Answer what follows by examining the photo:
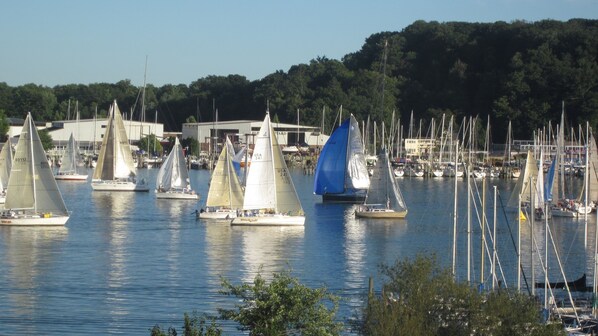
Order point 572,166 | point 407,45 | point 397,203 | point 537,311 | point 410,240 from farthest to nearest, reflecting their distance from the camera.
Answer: point 407,45
point 572,166
point 397,203
point 410,240
point 537,311

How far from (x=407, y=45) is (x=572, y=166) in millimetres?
53418

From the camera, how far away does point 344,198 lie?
60.0 metres

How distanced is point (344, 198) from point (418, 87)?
232ft

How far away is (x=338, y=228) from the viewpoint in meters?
49.2

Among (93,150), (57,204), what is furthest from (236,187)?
(93,150)

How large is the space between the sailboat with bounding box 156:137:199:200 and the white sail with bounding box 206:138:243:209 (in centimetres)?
1186

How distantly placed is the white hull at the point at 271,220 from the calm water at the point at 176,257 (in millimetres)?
313

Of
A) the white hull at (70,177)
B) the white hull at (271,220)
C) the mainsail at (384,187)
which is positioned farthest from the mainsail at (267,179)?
the white hull at (70,177)

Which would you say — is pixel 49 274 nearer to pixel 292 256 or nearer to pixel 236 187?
pixel 292 256

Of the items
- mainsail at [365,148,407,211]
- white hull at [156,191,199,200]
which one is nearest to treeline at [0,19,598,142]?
white hull at [156,191,199,200]

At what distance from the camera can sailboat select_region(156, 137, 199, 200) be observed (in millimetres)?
61869

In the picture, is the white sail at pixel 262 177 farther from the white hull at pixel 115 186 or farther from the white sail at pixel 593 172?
the white hull at pixel 115 186

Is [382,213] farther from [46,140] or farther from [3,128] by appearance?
[3,128]

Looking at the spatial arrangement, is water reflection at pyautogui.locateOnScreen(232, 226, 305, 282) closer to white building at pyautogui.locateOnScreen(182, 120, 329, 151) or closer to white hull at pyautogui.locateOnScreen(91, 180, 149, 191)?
white hull at pyautogui.locateOnScreen(91, 180, 149, 191)
